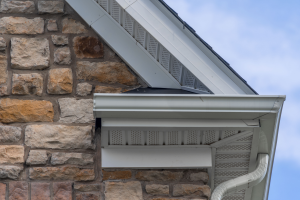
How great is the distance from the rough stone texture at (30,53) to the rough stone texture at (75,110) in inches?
13.0

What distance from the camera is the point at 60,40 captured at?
117 inches

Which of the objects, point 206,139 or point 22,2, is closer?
point 206,139

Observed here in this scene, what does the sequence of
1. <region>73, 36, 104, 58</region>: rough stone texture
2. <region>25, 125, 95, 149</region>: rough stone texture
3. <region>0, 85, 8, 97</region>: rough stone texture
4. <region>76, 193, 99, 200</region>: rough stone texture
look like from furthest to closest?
<region>73, 36, 104, 58</region>: rough stone texture
<region>0, 85, 8, 97</region>: rough stone texture
<region>25, 125, 95, 149</region>: rough stone texture
<region>76, 193, 99, 200</region>: rough stone texture

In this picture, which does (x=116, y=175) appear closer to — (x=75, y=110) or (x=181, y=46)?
(x=75, y=110)

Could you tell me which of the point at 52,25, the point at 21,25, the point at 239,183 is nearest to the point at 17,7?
the point at 21,25

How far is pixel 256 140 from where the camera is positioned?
8.68 ft

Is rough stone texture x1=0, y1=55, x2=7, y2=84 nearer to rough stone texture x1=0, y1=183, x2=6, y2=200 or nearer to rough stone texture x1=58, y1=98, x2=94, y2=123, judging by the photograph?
rough stone texture x1=58, y1=98, x2=94, y2=123

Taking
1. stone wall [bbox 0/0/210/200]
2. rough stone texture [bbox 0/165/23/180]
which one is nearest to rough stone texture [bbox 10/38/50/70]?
stone wall [bbox 0/0/210/200]

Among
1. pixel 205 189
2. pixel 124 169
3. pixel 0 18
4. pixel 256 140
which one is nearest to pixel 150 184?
pixel 124 169

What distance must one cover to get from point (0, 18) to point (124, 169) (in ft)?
4.95

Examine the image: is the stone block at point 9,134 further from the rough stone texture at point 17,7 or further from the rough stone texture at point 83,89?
the rough stone texture at point 17,7

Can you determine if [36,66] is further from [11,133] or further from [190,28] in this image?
[190,28]

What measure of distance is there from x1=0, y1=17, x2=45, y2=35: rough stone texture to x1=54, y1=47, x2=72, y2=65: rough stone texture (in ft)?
0.71

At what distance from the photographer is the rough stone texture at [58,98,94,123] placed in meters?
2.77
